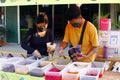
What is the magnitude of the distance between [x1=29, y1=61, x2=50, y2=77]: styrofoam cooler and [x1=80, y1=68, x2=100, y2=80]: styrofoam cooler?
18.2 inches

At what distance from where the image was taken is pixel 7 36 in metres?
13.8

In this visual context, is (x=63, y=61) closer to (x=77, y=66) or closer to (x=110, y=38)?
(x=77, y=66)

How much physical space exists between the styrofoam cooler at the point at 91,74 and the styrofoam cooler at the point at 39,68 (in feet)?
1.52

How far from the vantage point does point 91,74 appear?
2.90 meters

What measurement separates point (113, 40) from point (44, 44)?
147 centimetres

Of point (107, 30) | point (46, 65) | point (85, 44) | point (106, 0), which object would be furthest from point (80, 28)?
point (107, 30)

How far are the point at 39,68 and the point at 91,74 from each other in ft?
1.95

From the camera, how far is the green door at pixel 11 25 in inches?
538

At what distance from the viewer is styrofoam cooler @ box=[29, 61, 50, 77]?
9.77 ft

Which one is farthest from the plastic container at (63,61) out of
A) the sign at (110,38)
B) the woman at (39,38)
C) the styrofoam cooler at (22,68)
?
the sign at (110,38)

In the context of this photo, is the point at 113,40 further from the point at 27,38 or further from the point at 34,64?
the point at 34,64

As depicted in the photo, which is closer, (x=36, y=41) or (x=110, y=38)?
(x=36, y=41)

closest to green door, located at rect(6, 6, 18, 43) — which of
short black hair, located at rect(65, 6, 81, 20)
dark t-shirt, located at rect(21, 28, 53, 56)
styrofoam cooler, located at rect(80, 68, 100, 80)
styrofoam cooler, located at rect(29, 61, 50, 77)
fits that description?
dark t-shirt, located at rect(21, 28, 53, 56)

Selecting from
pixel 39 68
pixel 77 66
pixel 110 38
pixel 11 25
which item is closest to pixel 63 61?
pixel 77 66
